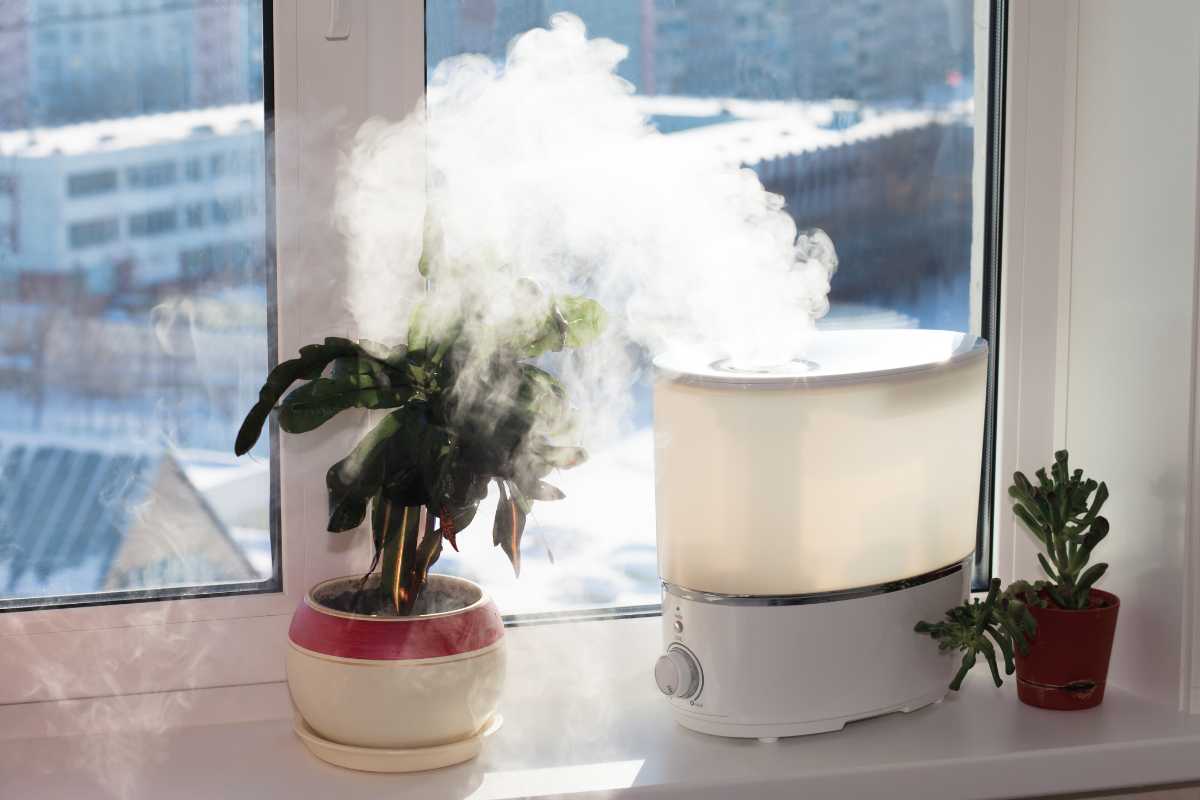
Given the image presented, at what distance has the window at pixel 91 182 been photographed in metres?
1.25

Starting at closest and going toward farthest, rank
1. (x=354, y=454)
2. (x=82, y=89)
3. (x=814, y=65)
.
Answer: (x=354, y=454), (x=82, y=89), (x=814, y=65)

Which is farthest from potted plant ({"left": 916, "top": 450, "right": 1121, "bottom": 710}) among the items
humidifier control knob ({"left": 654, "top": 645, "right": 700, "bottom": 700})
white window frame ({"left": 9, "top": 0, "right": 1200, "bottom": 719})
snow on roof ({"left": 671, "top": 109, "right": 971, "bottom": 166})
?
snow on roof ({"left": 671, "top": 109, "right": 971, "bottom": 166})

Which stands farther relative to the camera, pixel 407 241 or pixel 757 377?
pixel 407 241

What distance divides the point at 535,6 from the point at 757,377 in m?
0.52

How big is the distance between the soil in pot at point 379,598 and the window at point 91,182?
1.61ft

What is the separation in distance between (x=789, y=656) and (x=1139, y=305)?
59 cm

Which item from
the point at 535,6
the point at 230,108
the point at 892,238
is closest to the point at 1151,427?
the point at 892,238

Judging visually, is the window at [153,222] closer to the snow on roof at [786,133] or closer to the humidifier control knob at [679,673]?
the snow on roof at [786,133]

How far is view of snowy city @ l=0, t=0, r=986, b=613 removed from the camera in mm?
1254

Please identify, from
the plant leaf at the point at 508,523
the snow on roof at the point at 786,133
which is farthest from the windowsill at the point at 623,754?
the snow on roof at the point at 786,133

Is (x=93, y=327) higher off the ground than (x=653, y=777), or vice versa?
(x=93, y=327)

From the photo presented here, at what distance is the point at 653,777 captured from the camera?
117 cm

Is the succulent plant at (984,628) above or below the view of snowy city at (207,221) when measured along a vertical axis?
below

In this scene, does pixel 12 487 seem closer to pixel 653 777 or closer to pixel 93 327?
pixel 93 327
